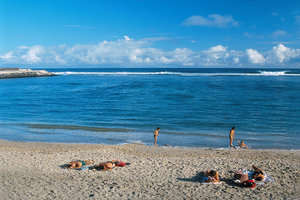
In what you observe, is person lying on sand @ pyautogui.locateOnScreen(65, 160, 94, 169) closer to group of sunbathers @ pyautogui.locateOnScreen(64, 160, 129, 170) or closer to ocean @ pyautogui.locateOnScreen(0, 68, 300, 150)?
group of sunbathers @ pyautogui.locateOnScreen(64, 160, 129, 170)

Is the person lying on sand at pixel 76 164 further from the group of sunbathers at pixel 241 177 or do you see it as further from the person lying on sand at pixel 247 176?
the person lying on sand at pixel 247 176

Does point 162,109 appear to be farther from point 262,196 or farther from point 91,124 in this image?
point 262,196

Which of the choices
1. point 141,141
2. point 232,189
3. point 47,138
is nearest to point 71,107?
point 47,138

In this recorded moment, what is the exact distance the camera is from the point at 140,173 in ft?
37.2

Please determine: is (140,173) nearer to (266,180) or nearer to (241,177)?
(241,177)

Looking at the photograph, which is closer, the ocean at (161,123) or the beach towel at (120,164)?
the beach towel at (120,164)

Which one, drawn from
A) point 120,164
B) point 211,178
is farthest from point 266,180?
point 120,164

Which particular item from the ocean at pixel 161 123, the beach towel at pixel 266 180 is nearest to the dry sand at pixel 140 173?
the beach towel at pixel 266 180

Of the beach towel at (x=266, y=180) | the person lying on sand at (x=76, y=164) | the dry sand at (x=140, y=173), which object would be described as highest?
the person lying on sand at (x=76, y=164)

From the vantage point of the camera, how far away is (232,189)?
9.81 metres

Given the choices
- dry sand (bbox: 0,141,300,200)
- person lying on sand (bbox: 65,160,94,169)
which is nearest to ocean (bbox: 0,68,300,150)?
dry sand (bbox: 0,141,300,200)

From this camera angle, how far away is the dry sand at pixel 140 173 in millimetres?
9469

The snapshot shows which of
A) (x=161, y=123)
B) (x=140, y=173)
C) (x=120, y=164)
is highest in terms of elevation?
(x=161, y=123)

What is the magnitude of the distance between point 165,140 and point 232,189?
782 centimetres
